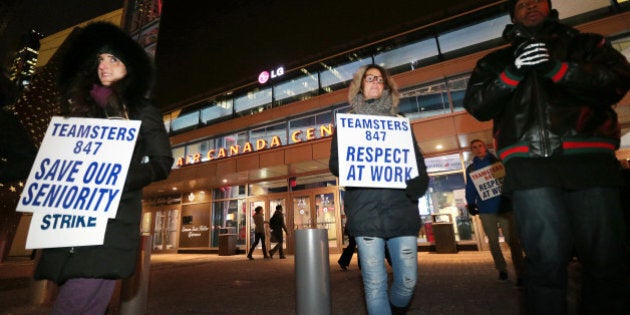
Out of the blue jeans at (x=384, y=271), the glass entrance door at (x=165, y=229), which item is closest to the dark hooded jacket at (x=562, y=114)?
the blue jeans at (x=384, y=271)

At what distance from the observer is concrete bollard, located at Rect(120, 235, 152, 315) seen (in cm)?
335

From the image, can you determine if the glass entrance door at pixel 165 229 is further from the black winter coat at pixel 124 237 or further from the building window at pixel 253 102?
the black winter coat at pixel 124 237

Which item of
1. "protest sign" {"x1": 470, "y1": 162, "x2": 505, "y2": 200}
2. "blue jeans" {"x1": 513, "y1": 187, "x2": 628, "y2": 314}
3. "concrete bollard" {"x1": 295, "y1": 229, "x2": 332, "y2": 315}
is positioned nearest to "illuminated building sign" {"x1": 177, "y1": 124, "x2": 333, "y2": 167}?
"protest sign" {"x1": 470, "y1": 162, "x2": 505, "y2": 200}

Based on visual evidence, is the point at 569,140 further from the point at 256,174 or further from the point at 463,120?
the point at 256,174

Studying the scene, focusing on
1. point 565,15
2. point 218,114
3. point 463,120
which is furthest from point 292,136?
point 565,15

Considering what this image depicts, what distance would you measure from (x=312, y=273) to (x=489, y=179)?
3670mm

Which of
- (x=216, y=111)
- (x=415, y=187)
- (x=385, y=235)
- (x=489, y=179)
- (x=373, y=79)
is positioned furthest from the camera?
(x=216, y=111)

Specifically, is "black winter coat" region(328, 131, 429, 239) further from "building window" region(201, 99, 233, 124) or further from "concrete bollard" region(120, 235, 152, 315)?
"building window" region(201, 99, 233, 124)

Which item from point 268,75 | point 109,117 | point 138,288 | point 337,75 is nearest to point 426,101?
point 337,75

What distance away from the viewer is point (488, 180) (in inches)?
Answer: 199

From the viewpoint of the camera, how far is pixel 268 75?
16.1 meters

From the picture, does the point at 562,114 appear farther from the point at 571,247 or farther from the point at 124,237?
the point at 124,237

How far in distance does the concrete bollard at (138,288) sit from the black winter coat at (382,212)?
2722 mm

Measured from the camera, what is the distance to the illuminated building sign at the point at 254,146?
43.5ft
